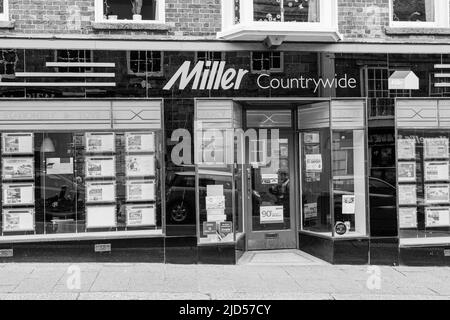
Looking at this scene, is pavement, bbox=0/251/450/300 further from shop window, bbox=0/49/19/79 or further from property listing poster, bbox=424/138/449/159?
shop window, bbox=0/49/19/79

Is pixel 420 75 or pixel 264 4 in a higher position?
pixel 264 4

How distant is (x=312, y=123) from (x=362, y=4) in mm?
2287

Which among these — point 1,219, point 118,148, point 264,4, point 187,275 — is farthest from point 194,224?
point 264,4

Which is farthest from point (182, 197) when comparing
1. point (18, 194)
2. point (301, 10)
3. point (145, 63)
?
point (301, 10)

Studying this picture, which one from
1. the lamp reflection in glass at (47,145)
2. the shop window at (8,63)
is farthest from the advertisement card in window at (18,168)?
the shop window at (8,63)

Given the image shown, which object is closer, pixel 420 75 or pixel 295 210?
pixel 420 75

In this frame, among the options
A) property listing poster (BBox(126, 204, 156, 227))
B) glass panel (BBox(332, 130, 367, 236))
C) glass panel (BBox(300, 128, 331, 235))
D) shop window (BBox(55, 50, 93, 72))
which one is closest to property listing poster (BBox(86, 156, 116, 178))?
property listing poster (BBox(126, 204, 156, 227))

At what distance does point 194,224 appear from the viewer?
9383 millimetres

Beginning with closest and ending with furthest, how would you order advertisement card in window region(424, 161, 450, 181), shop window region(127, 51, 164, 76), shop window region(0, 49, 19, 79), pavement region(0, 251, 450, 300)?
pavement region(0, 251, 450, 300) → shop window region(0, 49, 19, 79) → shop window region(127, 51, 164, 76) → advertisement card in window region(424, 161, 450, 181)

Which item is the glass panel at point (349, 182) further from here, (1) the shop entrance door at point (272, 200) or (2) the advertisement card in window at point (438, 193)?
(2) the advertisement card in window at point (438, 193)

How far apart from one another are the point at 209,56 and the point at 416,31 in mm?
3748

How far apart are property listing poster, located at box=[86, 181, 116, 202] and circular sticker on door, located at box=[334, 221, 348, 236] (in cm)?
388

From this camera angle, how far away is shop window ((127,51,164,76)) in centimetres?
927

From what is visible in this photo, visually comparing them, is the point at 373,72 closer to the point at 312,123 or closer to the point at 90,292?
the point at 312,123
